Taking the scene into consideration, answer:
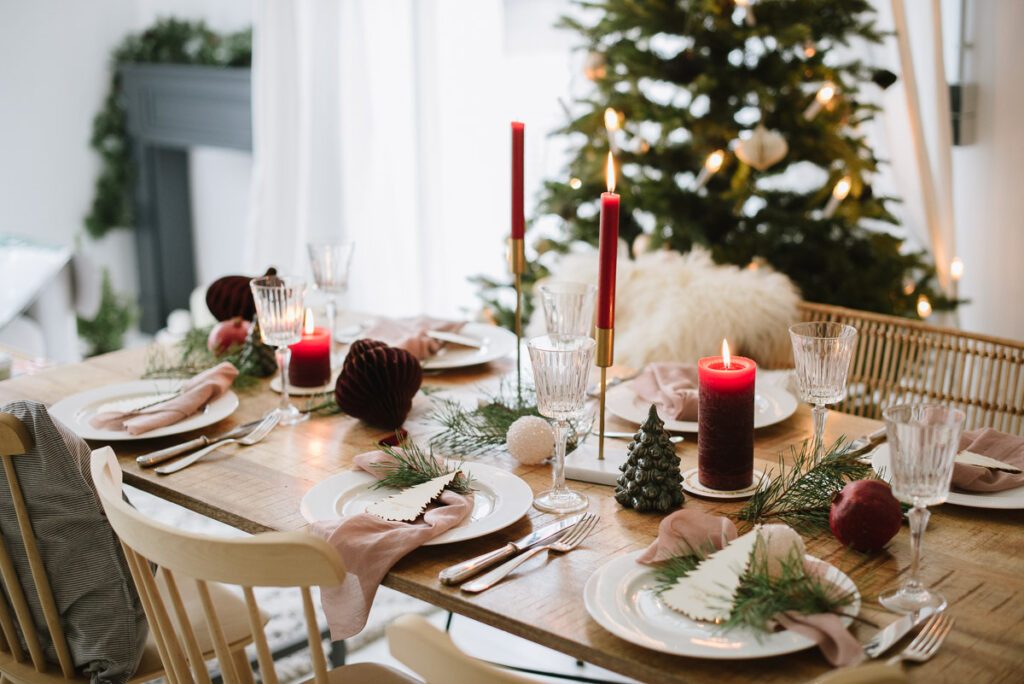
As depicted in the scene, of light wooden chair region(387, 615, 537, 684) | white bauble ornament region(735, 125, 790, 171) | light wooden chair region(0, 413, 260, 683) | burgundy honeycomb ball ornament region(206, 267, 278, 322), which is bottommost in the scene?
light wooden chair region(0, 413, 260, 683)

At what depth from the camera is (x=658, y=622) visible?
1.02 meters

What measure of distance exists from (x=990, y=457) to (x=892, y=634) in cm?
53

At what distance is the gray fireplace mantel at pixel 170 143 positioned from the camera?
14.7ft

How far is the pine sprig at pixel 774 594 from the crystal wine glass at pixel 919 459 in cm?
8

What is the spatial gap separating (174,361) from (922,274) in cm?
217

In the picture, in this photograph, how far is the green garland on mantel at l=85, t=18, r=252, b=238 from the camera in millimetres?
4590

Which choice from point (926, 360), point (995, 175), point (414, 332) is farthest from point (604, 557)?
point (995, 175)

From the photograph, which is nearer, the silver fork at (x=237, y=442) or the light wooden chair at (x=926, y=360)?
the silver fork at (x=237, y=442)

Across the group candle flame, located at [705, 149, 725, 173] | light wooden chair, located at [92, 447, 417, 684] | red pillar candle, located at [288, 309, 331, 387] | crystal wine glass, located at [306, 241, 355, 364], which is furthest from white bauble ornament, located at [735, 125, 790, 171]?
light wooden chair, located at [92, 447, 417, 684]

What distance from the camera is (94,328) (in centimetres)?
458

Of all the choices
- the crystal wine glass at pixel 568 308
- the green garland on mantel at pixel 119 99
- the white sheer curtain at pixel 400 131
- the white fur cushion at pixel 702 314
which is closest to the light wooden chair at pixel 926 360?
the white fur cushion at pixel 702 314

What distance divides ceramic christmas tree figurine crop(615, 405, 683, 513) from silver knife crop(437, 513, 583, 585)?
0.09 meters

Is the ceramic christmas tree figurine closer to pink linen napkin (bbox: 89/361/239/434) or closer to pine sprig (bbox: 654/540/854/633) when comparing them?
pine sprig (bbox: 654/540/854/633)

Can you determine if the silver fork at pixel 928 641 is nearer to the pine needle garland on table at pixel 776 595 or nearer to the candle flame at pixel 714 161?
the pine needle garland on table at pixel 776 595
